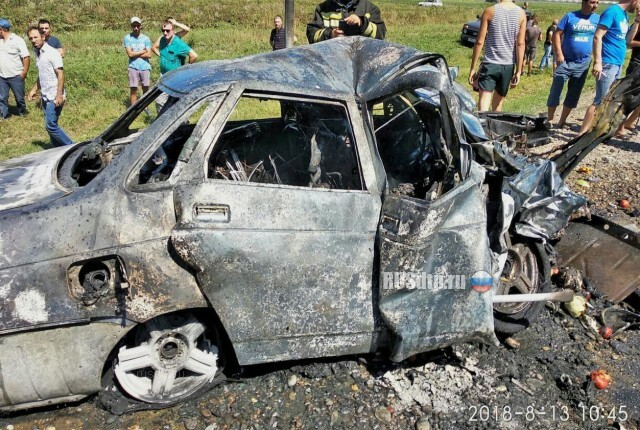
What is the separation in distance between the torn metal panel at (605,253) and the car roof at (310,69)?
2.18 meters

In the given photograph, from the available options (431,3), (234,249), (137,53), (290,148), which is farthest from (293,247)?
(431,3)

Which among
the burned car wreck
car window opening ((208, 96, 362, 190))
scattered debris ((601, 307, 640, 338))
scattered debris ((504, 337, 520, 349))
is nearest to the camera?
the burned car wreck

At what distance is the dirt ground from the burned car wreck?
0.19m

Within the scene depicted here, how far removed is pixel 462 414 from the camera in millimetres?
3104

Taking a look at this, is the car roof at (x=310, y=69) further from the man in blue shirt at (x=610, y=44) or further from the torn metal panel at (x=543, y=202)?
the man in blue shirt at (x=610, y=44)

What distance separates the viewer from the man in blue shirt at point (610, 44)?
697 cm

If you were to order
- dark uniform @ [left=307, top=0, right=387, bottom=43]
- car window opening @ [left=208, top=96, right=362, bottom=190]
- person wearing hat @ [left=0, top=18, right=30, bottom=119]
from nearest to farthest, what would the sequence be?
car window opening @ [left=208, top=96, right=362, bottom=190], dark uniform @ [left=307, top=0, right=387, bottom=43], person wearing hat @ [left=0, top=18, right=30, bottom=119]

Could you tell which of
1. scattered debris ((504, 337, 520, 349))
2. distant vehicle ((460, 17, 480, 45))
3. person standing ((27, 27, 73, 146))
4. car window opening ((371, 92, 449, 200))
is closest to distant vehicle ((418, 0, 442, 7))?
distant vehicle ((460, 17, 480, 45))

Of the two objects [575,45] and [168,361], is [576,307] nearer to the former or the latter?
[168,361]

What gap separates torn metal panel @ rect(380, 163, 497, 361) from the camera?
2861 mm

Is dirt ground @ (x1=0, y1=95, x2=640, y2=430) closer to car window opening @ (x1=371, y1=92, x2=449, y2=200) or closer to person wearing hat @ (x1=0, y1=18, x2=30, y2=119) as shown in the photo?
car window opening @ (x1=371, y1=92, x2=449, y2=200)

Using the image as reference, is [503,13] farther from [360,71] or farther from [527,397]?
[527,397]

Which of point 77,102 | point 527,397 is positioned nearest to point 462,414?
point 527,397

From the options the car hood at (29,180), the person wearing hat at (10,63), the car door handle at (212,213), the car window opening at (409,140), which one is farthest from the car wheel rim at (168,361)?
the person wearing hat at (10,63)
